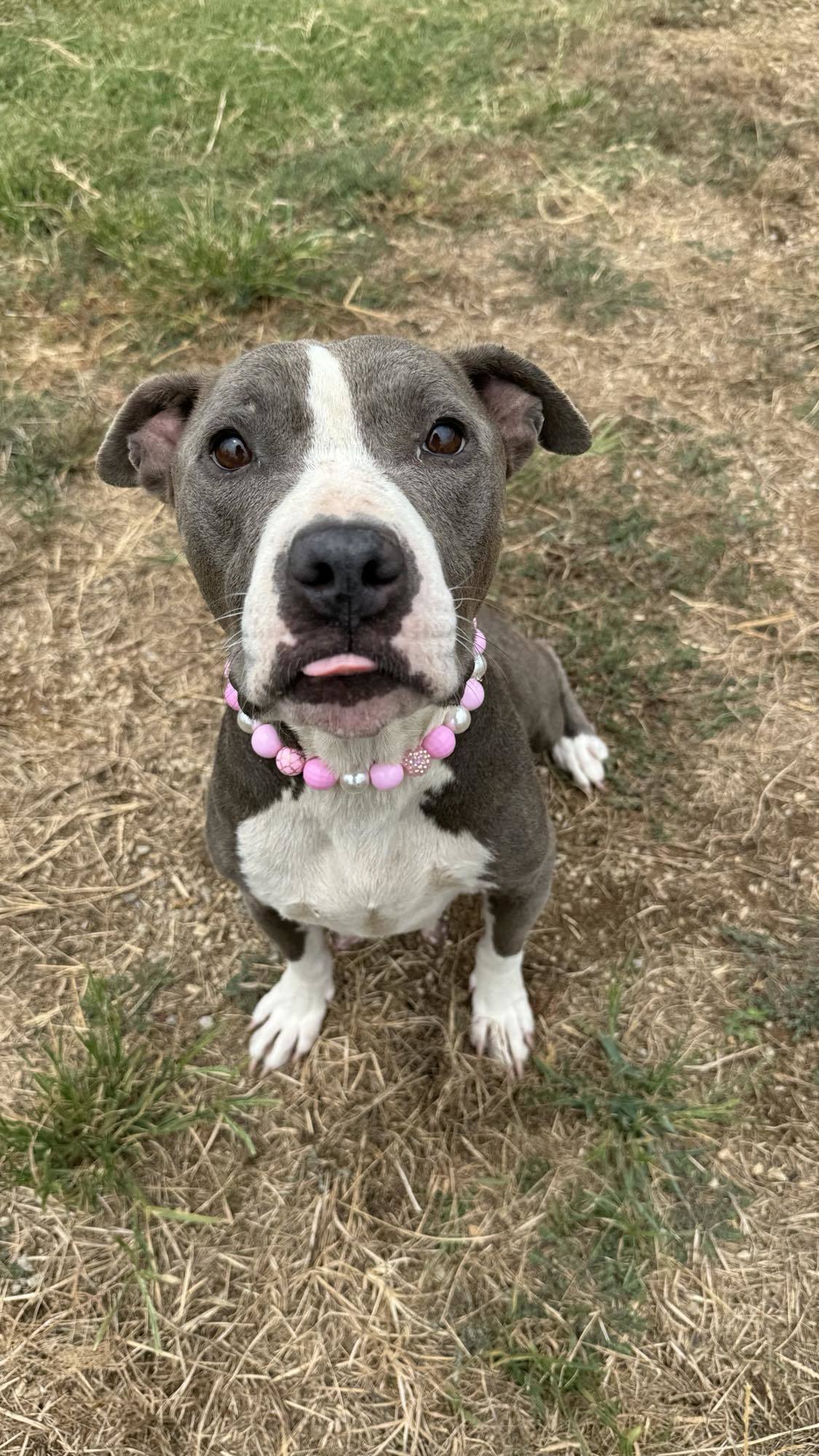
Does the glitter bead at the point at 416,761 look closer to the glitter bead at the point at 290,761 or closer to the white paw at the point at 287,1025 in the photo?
the glitter bead at the point at 290,761

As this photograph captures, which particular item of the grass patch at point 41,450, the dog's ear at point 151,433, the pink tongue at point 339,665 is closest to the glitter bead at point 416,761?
the pink tongue at point 339,665

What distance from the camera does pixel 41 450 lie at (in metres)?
4.74

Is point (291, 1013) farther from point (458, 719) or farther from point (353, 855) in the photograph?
point (458, 719)

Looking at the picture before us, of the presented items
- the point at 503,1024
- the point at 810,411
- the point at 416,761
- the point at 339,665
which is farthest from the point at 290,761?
the point at 810,411

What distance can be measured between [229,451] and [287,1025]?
2064 millimetres

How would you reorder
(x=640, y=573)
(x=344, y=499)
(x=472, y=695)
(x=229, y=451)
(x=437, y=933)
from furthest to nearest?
(x=640, y=573) < (x=437, y=933) < (x=472, y=695) < (x=229, y=451) < (x=344, y=499)

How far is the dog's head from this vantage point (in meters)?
1.75

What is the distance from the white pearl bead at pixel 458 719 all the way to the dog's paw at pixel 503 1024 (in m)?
1.27

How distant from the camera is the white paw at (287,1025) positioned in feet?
11.0

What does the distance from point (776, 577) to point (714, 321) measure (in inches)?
65.7

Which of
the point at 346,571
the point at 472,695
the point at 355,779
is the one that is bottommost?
the point at 355,779

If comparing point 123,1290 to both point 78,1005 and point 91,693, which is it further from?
point 91,693

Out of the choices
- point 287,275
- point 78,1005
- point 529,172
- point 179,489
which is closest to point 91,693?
point 78,1005

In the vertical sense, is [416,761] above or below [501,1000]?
above
